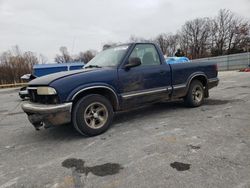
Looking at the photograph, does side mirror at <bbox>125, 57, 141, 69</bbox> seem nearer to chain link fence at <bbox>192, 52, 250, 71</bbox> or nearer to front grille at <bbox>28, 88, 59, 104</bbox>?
front grille at <bbox>28, 88, 59, 104</bbox>

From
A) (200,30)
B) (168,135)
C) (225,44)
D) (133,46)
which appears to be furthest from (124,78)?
(200,30)

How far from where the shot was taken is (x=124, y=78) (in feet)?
13.6

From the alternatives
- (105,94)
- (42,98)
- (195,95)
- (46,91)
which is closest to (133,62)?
(105,94)

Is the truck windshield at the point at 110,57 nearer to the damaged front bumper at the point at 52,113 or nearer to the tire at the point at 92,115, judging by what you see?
the tire at the point at 92,115

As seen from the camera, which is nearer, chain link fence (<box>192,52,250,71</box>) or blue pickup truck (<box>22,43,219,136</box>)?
blue pickup truck (<box>22,43,219,136</box>)

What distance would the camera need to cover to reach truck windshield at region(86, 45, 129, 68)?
171 inches

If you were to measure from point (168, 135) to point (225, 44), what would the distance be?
185 feet

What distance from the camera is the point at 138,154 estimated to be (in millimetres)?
2936

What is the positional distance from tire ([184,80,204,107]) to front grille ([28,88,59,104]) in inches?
143

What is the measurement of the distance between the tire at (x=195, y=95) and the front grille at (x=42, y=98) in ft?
11.9

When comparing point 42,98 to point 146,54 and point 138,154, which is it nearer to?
point 138,154

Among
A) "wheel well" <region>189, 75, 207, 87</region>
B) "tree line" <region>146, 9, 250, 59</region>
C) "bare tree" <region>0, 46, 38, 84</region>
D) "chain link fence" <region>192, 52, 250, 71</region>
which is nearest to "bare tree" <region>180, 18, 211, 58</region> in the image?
"tree line" <region>146, 9, 250, 59</region>

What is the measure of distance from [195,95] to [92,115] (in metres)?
3.30

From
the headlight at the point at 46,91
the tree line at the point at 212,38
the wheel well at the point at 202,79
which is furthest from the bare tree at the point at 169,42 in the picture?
the headlight at the point at 46,91
